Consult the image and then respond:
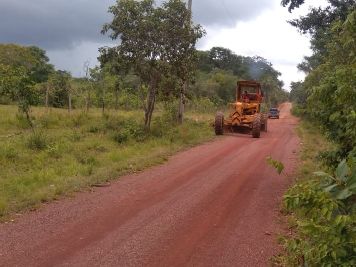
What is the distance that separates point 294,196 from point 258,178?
8.68 meters

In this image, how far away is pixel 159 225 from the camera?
26.2ft

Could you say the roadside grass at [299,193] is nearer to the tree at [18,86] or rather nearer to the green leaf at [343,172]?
the green leaf at [343,172]

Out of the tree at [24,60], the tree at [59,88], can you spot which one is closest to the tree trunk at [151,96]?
the tree at [59,88]

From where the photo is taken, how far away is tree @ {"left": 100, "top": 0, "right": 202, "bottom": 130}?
1981 centimetres

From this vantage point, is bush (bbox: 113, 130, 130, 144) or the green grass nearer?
the green grass

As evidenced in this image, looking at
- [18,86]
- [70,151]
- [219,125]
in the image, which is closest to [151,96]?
[219,125]

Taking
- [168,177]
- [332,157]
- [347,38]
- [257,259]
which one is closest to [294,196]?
[257,259]

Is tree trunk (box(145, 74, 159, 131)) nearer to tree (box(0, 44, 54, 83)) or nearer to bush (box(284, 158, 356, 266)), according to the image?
bush (box(284, 158, 356, 266))

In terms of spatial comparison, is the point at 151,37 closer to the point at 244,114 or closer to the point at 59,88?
the point at 244,114

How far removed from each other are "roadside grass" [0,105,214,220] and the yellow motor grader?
4.91ft

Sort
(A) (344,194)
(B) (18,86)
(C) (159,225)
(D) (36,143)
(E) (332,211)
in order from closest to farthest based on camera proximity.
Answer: (A) (344,194) < (E) (332,211) < (C) (159,225) < (D) (36,143) < (B) (18,86)

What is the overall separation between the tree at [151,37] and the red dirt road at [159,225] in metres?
8.01

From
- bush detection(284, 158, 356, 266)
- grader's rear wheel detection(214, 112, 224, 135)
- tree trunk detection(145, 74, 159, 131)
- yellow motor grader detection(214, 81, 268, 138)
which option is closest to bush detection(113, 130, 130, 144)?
tree trunk detection(145, 74, 159, 131)

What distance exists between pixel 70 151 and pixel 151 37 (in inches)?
268
